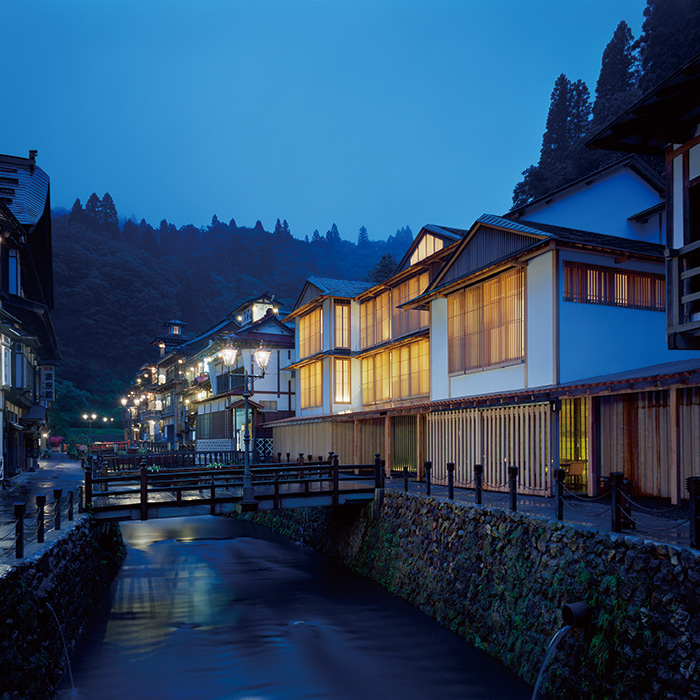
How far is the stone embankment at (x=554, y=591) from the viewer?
7.91m

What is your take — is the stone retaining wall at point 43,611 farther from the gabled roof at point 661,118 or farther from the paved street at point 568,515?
the gabled roof at point 661,118

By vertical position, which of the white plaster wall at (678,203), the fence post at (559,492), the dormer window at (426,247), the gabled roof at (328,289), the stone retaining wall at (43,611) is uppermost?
the dormer window at (426,247)

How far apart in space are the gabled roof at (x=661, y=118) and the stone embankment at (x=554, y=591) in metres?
8.39

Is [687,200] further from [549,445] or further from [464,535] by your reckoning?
[464,535]

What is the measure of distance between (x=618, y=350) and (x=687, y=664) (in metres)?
12.9

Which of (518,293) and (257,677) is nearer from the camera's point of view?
(257,677)

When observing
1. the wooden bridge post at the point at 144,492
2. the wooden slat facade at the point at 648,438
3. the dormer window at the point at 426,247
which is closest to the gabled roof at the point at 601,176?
the dormer window at the point at 426,247

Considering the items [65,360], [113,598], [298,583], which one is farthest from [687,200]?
[65,360]

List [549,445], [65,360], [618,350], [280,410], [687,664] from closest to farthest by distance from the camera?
[687,664]
[549,445]
[618,350]
[280,410]
[65,360]

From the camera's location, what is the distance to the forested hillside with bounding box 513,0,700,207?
42.1 metres

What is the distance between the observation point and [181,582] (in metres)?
19.3

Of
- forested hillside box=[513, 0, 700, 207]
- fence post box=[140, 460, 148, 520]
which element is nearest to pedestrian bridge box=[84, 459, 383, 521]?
fence post box=[140, 460, 148, 520]

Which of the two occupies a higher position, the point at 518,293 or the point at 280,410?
the point at 518,293

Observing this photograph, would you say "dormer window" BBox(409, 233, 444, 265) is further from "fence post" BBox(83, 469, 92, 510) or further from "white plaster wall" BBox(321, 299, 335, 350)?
"fence post" BBox(83, 469, 92, 510)
